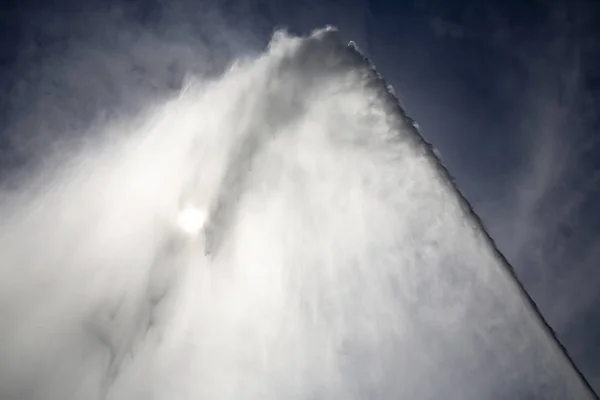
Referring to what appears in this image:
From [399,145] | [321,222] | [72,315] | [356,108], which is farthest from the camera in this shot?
[72,315]

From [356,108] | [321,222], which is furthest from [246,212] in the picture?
[356,108]

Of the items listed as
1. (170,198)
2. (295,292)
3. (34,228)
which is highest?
(34,228)

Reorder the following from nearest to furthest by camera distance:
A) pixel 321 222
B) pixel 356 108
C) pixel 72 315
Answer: pixel 356 108
pixel 321 222
pixel 72 315

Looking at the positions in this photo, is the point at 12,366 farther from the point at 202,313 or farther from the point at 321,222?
the point at 321,222

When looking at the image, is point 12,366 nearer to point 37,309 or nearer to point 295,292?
point 37,309

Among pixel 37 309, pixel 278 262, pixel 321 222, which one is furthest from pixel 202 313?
pixel 37 309

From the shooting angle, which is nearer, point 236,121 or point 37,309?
point 236,121

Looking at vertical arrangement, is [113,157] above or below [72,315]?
above
